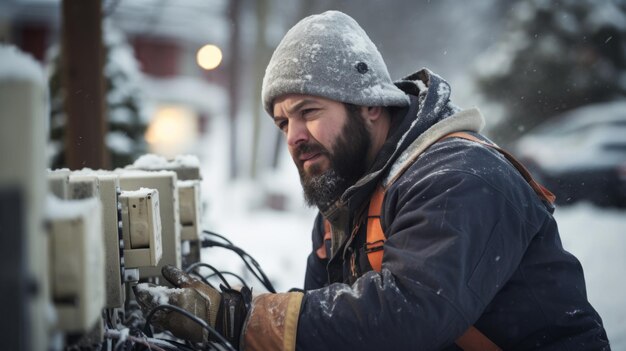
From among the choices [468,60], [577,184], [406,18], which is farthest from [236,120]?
[577,184]

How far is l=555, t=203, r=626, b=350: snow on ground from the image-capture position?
6.07 meters

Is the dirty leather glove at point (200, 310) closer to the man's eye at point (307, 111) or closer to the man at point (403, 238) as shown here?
the man at point (403, 238)

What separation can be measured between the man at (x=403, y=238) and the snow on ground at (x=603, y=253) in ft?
13.4

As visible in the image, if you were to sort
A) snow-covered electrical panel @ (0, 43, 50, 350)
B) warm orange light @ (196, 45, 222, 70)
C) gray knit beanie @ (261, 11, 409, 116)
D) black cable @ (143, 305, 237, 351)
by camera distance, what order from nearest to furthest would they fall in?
1. snow-covered electrical panel @ (0, 43, 50, 350)
2. black cable @ (143, 305, 237, 351)
3. gray knit beanie @ (261, 11, 409, 116)
4. warm orange light @ (196, 45, 222, 70)

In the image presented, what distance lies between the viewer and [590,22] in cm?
1319

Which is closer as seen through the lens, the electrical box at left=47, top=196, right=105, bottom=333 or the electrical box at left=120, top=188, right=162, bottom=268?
the electrical box at left=47, top=196, right=105, bottom=333

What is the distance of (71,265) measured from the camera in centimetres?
121

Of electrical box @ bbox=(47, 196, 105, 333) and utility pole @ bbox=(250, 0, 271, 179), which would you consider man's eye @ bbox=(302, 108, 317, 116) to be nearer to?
electrical box @ bbox=(47, 196, 105, 333)

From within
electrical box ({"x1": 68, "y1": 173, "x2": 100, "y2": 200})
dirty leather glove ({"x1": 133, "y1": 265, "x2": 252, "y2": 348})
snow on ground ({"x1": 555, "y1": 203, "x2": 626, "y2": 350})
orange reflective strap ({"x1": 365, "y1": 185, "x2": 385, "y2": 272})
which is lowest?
snow on ground ({"x1": 555, "y1": 203, "x2": 626, "y2": 350})

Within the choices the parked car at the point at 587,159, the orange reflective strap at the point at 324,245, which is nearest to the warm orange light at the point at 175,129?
the parked car at the point at 587,159

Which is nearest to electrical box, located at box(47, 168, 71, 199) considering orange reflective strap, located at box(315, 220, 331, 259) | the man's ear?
the man's ear

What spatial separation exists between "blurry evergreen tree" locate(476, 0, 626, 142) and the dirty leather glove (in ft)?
41.8

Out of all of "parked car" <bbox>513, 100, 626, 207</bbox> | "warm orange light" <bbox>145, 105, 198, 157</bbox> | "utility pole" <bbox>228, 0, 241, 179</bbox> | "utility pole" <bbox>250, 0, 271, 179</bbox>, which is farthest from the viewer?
"warm orange light" <bbox>145, 105, 198, 157</bbox>

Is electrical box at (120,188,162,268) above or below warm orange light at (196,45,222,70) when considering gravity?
below
